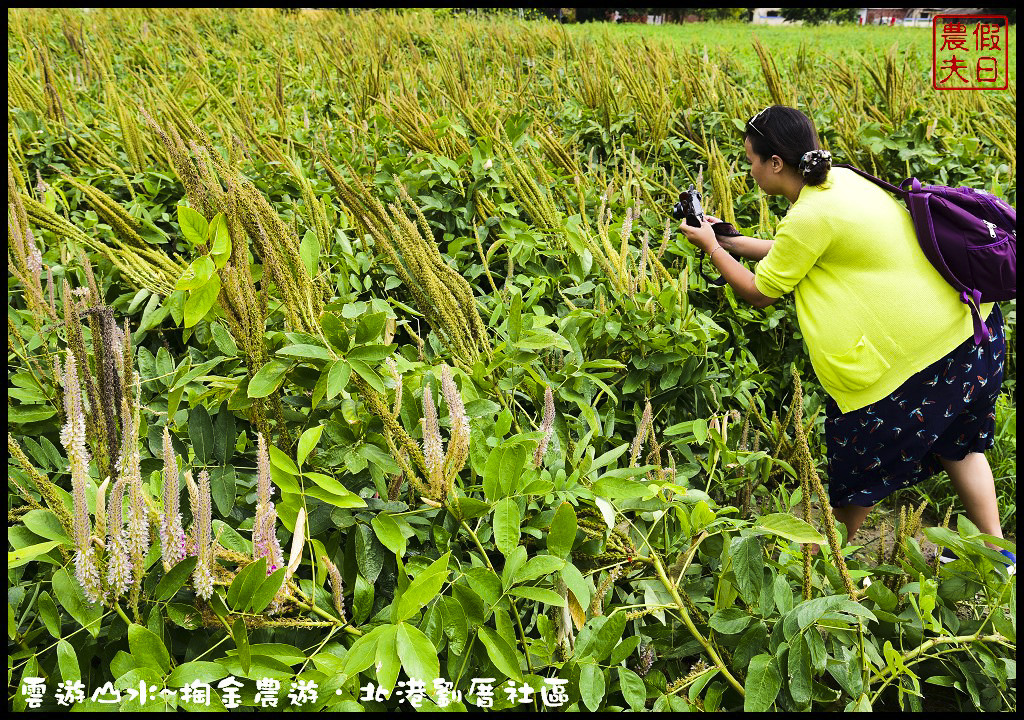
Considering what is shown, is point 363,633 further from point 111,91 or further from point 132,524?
point 111,91

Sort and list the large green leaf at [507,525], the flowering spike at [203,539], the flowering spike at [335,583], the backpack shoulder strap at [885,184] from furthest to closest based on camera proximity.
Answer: the backpack shoulder strap at [885,184]
the large green leaf at [507,525]
the flowering spike at [335,583]
the flowering spike at [203,539]

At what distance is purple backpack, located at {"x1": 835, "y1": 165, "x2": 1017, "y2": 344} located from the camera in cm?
162

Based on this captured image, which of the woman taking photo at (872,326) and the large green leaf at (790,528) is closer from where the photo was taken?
the large green leaf at (790,528)

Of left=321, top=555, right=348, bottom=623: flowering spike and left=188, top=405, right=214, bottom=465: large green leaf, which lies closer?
left=321, top=555, right=348, bottom=623: flowering spike

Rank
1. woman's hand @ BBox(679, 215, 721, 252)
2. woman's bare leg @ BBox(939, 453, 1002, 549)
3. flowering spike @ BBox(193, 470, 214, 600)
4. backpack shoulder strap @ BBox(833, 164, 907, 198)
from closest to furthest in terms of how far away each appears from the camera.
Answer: flowering spike @ BBox(193, 470, 214, 600), backpack shoulder strap @ BBox(833, 164, 907, 198), woman's bare leg @ BBox(939, 453, 1002, 549), woman's hand @ BBox(679, 215, 721, 252)

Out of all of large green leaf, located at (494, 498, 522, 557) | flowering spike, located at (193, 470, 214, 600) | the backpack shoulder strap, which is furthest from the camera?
the backpack shoulder strap

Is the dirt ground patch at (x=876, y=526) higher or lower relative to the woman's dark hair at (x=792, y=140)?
lower

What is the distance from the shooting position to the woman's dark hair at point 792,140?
1688mm

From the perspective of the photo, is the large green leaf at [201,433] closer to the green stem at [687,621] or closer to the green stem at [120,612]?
the green stem at [120,612]

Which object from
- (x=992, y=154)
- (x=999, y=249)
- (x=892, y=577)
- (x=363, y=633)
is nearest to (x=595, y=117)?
(x=992, y=154)

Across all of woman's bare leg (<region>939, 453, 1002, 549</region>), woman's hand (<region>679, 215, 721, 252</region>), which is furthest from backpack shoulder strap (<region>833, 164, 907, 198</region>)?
woman's bare leg (<region>939, 453, 1002, 549</region>)

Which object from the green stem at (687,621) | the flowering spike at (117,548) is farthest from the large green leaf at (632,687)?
the flowering spike at (117,548)

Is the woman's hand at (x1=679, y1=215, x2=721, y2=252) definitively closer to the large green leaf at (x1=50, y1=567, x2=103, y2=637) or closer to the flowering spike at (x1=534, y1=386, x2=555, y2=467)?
the flowering spike at (x1=534, y1=386, x2=555, y2=467)

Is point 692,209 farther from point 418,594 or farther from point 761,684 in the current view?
point 418,594
